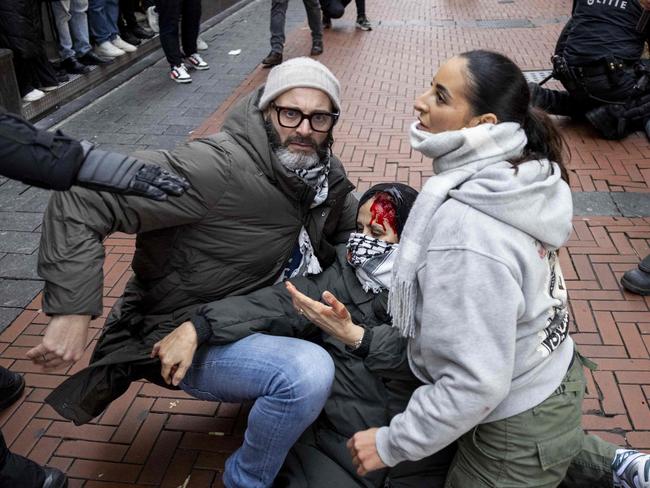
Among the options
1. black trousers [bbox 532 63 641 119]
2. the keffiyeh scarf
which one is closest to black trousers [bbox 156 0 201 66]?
black trousers [bbox 532 63 641 119]

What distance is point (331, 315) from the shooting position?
1.93 metres

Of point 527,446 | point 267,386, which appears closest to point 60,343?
point 267,386

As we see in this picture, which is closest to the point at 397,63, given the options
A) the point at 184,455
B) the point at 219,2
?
the point at 219,2

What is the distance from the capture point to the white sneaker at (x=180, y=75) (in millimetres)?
7172

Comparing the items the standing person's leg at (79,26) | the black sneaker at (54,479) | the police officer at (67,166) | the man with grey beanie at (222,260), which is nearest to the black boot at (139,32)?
the standing person's leg at (79,26)

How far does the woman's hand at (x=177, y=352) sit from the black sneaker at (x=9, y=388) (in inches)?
44.7

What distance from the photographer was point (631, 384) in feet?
9.45

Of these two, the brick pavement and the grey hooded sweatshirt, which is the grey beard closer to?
the grey hooded sweatshirt

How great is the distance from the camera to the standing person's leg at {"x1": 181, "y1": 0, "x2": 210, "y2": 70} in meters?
7.33

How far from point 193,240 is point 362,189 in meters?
2.67

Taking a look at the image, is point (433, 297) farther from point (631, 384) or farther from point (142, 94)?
point (142, 94)

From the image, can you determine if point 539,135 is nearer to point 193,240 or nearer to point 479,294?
point 479,294

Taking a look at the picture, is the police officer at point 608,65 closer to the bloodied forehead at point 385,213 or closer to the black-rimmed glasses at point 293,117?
the bloodied forehead at point 385,213

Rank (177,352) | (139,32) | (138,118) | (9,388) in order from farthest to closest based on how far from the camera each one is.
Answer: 1. (139,32)
2. (138,118)
3. (9,388)
4. (177,352)
